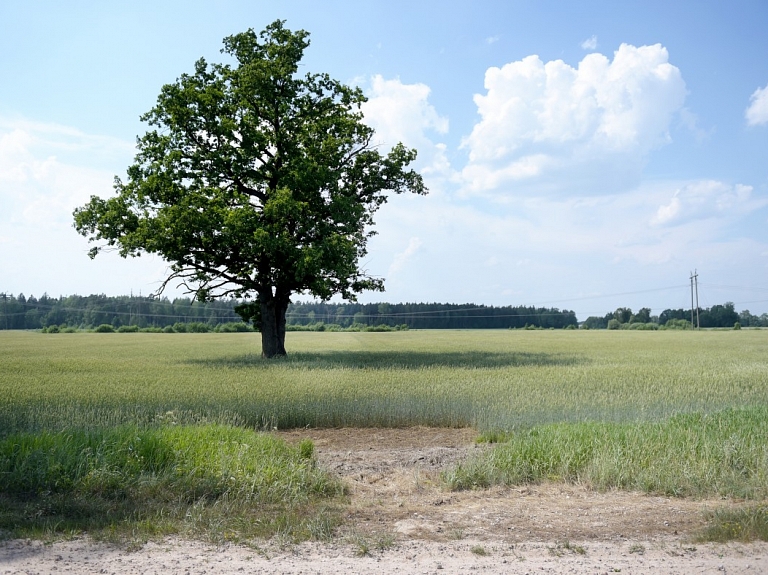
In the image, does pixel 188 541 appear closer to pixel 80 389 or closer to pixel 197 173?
pixel 80 389

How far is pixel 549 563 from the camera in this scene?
5.82m

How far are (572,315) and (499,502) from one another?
12905 cm

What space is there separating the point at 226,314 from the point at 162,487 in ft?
310

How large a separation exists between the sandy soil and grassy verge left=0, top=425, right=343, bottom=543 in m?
0.42

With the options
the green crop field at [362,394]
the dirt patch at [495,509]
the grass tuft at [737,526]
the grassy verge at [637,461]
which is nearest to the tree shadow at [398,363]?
the green crop field at [362,394]

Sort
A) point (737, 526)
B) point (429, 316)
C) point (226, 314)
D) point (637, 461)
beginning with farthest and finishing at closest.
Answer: point (429, 316)
point (226, 314)
point (637, 461)
point (737, 526)

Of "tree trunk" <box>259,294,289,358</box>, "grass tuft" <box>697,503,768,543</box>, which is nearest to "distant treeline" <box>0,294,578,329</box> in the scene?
"tree trunk" <box>259,294,289,358</box>

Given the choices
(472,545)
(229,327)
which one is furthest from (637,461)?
(229,327)

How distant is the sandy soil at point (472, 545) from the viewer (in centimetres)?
577

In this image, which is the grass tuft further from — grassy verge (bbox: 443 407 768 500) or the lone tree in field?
the lone tree in field

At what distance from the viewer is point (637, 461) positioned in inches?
362

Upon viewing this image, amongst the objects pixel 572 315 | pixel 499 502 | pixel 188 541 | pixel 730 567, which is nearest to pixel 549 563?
pixel 730 567

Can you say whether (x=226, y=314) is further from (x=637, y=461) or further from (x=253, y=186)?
(x=637, y=461)

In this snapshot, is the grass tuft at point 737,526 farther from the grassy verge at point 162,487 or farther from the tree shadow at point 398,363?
the tree shadow at point 398,363
